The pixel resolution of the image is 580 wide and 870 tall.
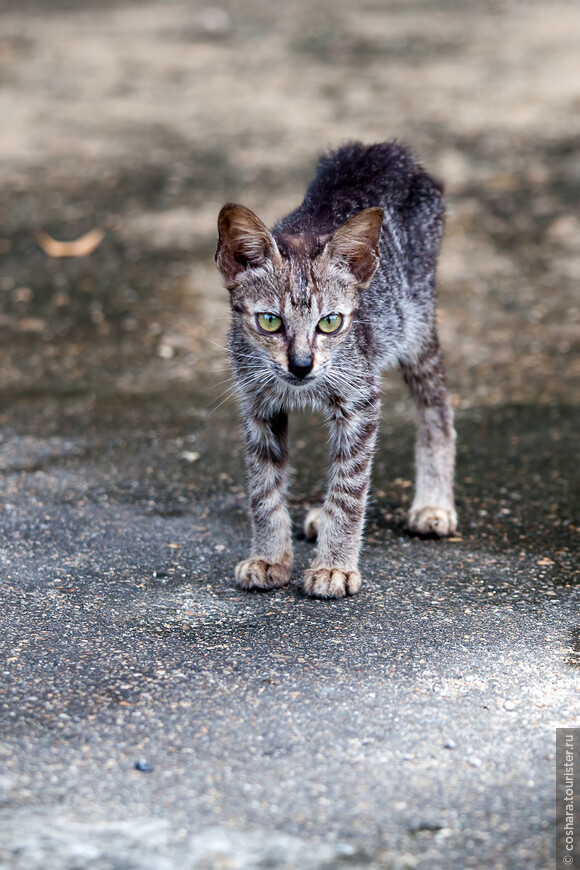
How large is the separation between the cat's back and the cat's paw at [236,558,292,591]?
133 centimetres

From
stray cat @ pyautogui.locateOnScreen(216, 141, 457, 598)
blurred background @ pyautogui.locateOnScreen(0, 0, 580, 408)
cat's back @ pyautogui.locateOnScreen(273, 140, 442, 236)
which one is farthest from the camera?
blurred background @ pyautogui.locateOnScreen(0, 0, 580, 408)

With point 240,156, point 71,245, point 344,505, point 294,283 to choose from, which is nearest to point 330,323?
point 294,283

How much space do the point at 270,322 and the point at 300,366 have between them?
232 millimetres

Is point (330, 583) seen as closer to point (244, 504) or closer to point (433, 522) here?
point (433, 522)

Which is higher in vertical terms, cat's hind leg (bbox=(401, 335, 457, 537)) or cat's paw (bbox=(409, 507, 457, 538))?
cat's hind leg (bbox=(401, 335, 457, 537))

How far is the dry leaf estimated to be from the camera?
823cm

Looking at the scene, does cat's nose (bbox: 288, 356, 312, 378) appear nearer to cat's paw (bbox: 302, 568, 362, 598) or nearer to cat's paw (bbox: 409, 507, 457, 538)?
cat's paw (bbox: 302, 568, 362, 598)

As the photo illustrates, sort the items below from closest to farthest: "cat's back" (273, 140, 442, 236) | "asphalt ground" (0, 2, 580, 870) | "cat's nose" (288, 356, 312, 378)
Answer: "asphalt ground" (0, 2, 580, 870) → "cat's nose" (288, 356, 312, 378) → "cat's back" (273, 140, 442, 236)

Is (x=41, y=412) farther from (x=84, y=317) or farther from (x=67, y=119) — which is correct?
(x=67, y=119)

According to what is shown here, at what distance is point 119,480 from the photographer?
557 cm

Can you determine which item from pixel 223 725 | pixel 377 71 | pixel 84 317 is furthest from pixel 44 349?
pixel 377 71

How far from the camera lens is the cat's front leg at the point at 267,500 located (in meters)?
4.46

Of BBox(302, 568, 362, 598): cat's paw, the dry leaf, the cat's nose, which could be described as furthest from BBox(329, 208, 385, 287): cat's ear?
the dry leaf

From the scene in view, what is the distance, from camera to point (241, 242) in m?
4.18
